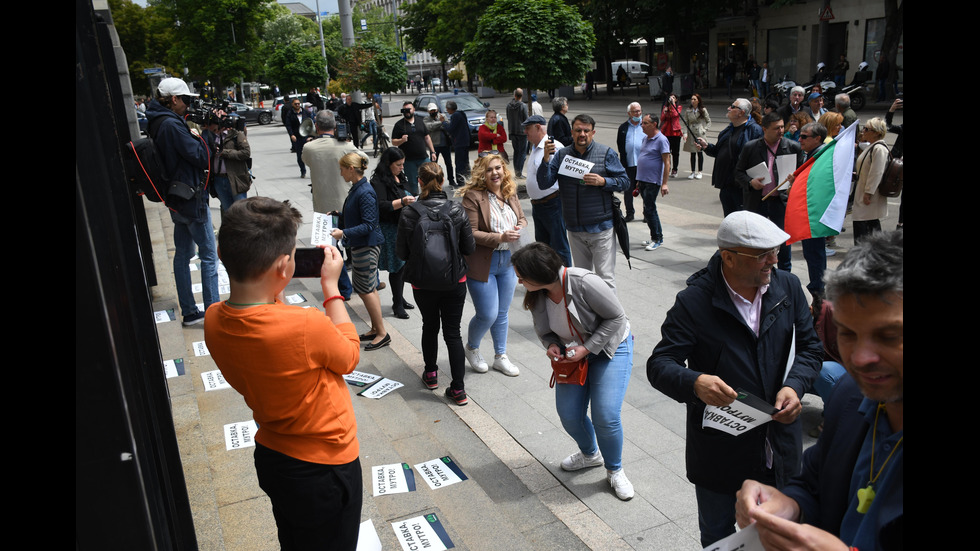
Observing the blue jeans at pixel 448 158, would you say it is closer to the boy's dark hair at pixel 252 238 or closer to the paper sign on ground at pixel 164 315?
the paper sign on ground at pixel 164 315

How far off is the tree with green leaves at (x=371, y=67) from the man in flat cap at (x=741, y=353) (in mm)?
20847

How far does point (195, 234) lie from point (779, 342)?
5567 millimetres

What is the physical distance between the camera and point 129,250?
111 inches

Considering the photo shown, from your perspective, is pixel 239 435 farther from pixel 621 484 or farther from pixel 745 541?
pixel 745 541

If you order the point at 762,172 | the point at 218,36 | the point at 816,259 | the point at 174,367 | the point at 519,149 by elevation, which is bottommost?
the point at 174,367

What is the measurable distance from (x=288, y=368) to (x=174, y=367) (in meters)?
3.85

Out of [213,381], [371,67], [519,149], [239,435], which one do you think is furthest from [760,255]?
[371,67]

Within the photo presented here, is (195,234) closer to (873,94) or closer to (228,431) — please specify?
(228,431)

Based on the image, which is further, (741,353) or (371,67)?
(371,67)

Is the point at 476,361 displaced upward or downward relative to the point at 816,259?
downward

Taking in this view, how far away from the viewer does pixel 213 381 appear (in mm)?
5957

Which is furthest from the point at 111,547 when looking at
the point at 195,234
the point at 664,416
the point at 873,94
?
the point at 873,94

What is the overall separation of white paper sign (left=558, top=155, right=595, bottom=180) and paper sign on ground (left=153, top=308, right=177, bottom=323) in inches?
160

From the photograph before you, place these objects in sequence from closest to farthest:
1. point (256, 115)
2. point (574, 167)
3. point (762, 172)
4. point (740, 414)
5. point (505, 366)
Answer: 1. point (740, 414)
2. point (505, 366)
3. point (574, 167)
4. point (762, 172)
5. point (256, 115)
